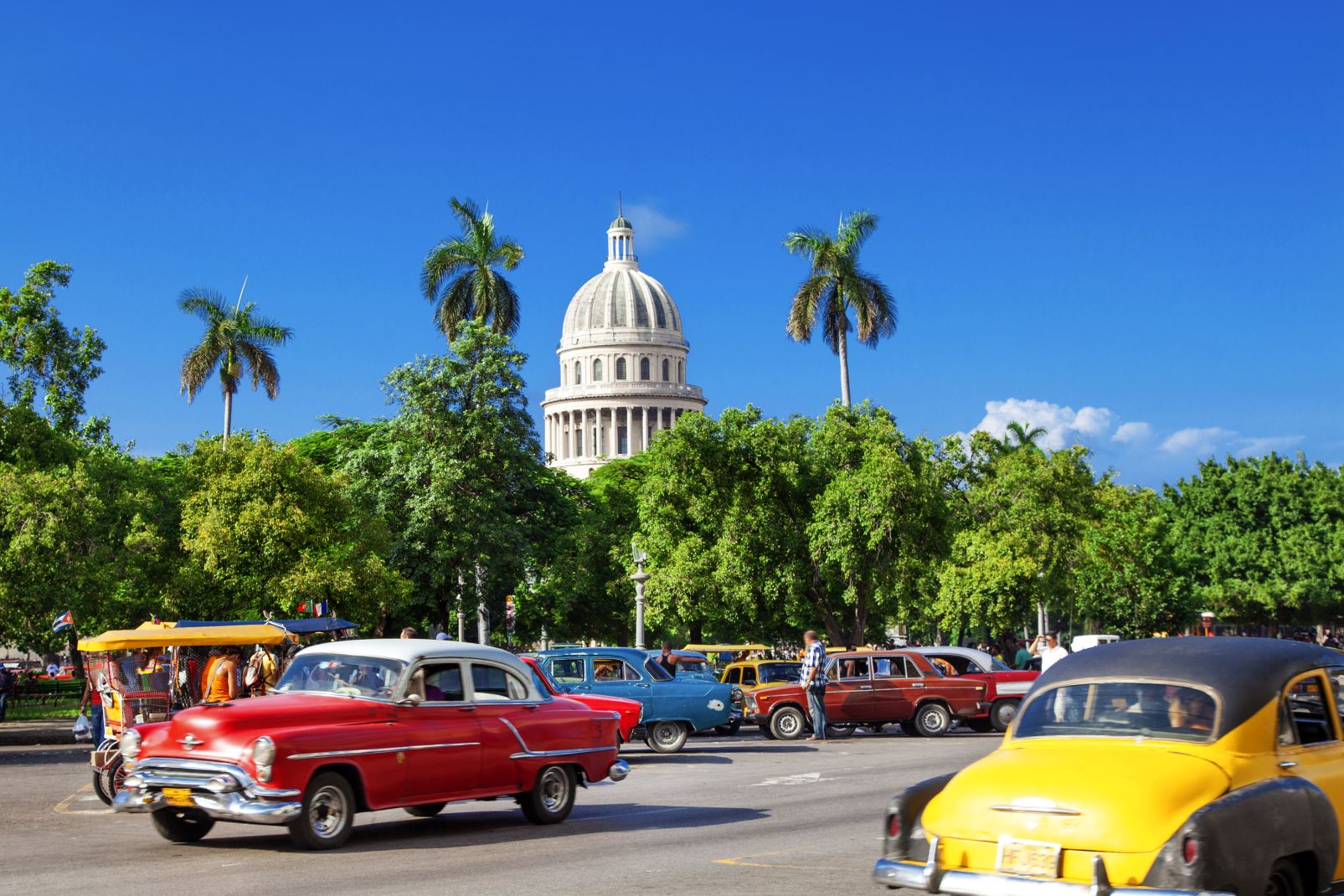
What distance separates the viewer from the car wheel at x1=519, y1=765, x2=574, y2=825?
47.0ft

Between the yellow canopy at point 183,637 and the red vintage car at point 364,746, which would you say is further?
the yellow canopy at point 183,637

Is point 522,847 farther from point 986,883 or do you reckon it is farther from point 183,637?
point 183,637

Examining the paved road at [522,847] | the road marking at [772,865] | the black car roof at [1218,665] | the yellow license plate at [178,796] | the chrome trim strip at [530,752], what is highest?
the black car roof at [1218,665]

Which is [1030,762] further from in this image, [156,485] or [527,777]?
[156,485]

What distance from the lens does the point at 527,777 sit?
1420 cm

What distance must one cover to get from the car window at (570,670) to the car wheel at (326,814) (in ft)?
34.6

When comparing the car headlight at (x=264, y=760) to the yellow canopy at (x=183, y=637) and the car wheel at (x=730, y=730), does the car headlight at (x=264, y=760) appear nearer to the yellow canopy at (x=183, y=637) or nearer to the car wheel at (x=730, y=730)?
the yellow canopy at (x=183, y=637)

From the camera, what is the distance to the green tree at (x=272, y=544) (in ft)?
131

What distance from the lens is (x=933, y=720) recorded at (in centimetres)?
2791

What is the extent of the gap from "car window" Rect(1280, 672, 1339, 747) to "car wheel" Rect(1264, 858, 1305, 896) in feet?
2.44

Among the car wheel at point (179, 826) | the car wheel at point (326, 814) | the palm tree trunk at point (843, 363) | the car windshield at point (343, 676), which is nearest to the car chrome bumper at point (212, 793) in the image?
the car wheel at point (326, 814)

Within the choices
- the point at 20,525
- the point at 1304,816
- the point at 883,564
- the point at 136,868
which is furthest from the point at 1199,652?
the point at 883,564

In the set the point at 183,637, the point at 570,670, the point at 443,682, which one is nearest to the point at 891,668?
the point at 570,670

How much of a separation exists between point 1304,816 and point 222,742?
326 inches
